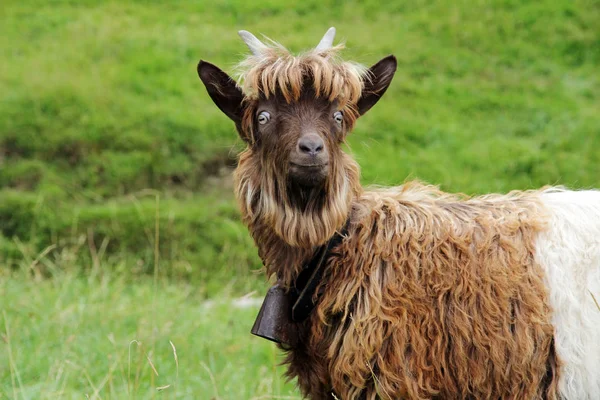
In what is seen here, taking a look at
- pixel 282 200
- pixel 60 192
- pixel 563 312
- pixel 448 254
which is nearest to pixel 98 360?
pixel 282 200

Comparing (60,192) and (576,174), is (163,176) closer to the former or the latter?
(60,192)

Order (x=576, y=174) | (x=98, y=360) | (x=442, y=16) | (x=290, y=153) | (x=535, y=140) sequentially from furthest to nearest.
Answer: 1. (x=442, y=16)
2. (x=535, y=140)
3. (x=576, y=174)
4. (x=98, y=360)
5. (x=290, y=153)

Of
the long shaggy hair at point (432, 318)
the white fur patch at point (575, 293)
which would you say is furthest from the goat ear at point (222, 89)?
the white fur patch at point (575, 293)

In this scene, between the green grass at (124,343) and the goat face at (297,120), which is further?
the green grass at (124,343)

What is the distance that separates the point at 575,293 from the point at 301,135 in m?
1.73

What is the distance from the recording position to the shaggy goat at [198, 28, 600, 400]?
4328mm

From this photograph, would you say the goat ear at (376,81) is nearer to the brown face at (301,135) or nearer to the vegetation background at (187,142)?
the brown face at (301,135)

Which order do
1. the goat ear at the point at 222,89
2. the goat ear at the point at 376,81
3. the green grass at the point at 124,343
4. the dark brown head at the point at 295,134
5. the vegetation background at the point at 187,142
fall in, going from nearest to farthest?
the dark brown head at the point at 295,134
the goat ear at the point at 222,89
the goat ear at the point at 376,81
the green grass at the point at 124,343
the vegetation background at the point at 187,142

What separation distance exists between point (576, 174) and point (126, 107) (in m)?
6.85

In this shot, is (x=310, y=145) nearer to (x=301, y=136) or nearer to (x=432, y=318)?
(x=301, y=136)

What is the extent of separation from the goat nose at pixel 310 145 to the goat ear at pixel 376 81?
688mm

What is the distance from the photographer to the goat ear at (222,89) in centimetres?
459

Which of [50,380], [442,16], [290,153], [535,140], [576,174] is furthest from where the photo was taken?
[442,16]

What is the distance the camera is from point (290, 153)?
168 inches
